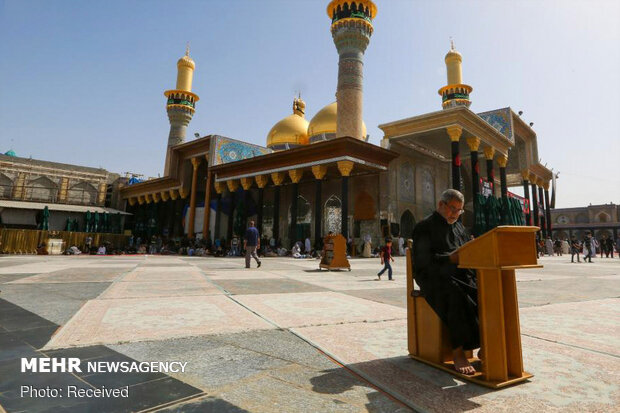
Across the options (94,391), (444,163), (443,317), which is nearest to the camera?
(94,391)

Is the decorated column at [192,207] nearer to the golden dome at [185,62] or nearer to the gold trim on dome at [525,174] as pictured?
the golden dome at [185,62]

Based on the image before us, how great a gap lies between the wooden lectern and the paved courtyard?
83 millimetres

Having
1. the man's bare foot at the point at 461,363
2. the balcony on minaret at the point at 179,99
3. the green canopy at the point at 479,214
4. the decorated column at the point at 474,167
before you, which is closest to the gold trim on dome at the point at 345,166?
the decorated column at the point at 474,167

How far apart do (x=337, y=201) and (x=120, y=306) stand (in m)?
A: 18.4

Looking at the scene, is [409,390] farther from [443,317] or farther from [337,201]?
[337,201]

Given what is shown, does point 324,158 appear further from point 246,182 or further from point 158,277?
point 158,277

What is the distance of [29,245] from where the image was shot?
17094 mm

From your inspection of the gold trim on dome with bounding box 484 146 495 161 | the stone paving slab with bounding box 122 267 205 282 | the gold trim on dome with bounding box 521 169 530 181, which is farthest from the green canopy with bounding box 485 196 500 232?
the stone paving slab with bounding box 122 267 205 282

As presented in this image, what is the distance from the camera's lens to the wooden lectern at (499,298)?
5.52 ft

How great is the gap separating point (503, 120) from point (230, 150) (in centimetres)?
1835

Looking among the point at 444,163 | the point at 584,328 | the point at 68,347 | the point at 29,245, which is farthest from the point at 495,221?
the point at 29,245

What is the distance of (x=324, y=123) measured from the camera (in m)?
27.8

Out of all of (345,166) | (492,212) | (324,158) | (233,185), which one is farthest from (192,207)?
(492,212)

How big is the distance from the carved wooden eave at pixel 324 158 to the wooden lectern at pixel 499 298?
15.3m
